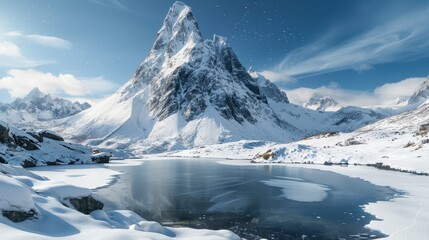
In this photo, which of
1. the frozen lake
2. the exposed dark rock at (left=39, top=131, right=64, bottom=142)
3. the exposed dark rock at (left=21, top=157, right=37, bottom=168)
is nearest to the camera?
the frozen lake

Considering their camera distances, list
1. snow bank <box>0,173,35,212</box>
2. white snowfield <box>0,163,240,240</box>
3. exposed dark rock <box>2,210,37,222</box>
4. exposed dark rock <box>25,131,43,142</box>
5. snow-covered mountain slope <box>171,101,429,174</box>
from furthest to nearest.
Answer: exposed dark rock <box>25,131,43,142</box> < snow-covered mountain slope <box>171,101,429,174</box> < snow bank <box>0,173,35,212</box> < exposed dark rock <box>2,210,37,222</box> < white snowfield <box>0,163,240,240</box>

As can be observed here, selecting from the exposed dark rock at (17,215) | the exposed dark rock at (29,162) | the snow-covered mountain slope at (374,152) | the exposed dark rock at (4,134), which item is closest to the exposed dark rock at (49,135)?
the exposed dark rock at (29,162)

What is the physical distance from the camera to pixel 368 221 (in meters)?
23.3

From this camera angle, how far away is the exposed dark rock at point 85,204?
62.0 ft

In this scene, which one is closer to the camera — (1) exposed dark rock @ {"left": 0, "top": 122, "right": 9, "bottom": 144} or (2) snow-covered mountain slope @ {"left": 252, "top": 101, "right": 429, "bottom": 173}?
(2) snow-covered mountain slope @ {"left": 252, "top": 101, "right": 429, "bottom": 173}

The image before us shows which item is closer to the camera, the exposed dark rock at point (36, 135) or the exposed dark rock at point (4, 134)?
the exposed dark rock at point (4, 134)

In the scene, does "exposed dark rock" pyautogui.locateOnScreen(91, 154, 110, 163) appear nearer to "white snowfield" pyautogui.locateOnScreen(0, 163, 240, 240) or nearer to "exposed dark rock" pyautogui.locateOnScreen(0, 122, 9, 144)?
"exposed dark rock" pyautogui.locateOnScreen(0, 122, 9, 144)

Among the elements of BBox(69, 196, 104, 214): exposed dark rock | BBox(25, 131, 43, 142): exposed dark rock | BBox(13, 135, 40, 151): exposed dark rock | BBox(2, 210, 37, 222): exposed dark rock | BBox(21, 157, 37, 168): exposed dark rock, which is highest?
BBox(25, 131, 43, 142): exposed dark rock

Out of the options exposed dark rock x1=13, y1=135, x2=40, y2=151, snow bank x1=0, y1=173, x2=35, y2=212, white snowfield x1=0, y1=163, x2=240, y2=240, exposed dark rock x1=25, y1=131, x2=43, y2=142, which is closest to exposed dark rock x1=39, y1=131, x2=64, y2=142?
exposed dark rock x1=25, y1=131, x2=43, y2=142

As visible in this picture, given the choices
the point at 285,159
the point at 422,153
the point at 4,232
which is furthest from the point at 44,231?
the point at 285,159

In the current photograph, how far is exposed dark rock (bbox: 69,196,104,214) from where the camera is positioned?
18902mm

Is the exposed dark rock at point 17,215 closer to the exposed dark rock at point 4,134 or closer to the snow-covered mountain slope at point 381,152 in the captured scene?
the snow-covered mountain slope at point 381,152

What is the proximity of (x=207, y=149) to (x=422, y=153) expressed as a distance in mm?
117701

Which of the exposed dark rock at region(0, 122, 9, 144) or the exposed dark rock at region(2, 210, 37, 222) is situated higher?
the exposed dark rock at region(0, 122, 9, 144)
